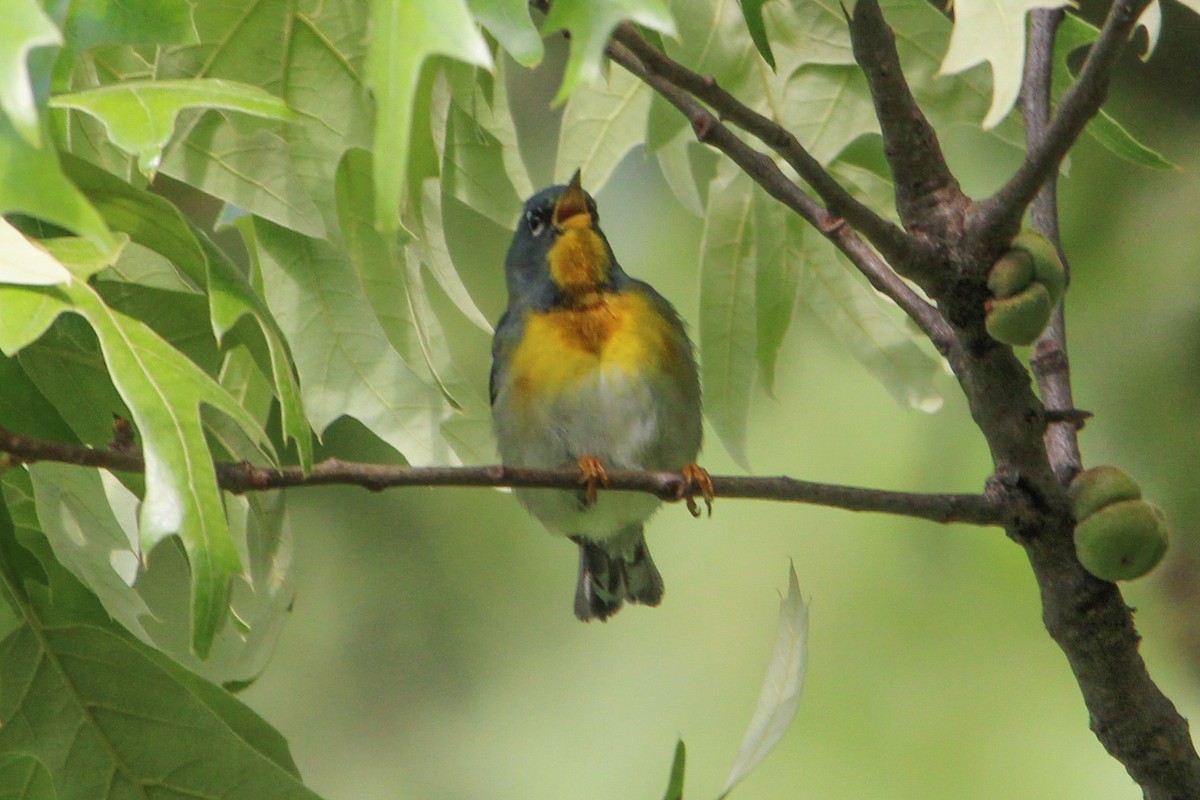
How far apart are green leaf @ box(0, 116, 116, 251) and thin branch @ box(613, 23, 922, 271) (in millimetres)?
673

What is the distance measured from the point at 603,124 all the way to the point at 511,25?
109 cm

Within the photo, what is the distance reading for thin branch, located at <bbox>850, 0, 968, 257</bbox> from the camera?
167 cm

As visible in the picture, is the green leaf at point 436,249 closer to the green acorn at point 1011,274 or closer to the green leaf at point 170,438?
the green leaf at point 170,438

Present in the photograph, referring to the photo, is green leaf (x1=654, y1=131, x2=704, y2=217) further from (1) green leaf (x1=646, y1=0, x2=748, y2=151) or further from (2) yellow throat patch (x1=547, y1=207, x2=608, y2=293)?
(2) yellow throat patch (x1=547, y1=207, x2=608, y2=293)

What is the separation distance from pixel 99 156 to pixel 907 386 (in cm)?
149

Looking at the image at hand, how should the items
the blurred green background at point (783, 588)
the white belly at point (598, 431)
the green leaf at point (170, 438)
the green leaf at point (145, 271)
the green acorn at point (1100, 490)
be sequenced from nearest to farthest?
the green leaf at point (170, 438) < the green acorn at point (1100, 490) < the green leaf at point (145, 271) < the white belly at point (598, 431) < the blurred green background at point (783, 588)

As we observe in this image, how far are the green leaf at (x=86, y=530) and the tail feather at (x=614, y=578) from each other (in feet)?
4.74

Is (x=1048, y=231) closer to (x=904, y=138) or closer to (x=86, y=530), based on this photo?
(x=904, y=138)

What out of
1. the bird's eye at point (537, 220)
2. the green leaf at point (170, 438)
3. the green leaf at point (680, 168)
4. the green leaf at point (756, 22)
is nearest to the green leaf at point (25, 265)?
the green leaf at point (170, 438)

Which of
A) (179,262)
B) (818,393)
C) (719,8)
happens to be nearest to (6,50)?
→ (179,262)

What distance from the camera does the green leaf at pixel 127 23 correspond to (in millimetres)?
1527

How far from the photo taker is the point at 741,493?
1634 mm

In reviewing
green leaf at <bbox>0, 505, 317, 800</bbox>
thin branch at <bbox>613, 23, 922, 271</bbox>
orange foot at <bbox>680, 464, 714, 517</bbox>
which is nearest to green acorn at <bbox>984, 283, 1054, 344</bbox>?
thin branch at <bbox>613, 23, 922, 271</bbox>

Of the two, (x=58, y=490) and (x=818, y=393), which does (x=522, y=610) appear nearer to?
(x=818, y=393)
